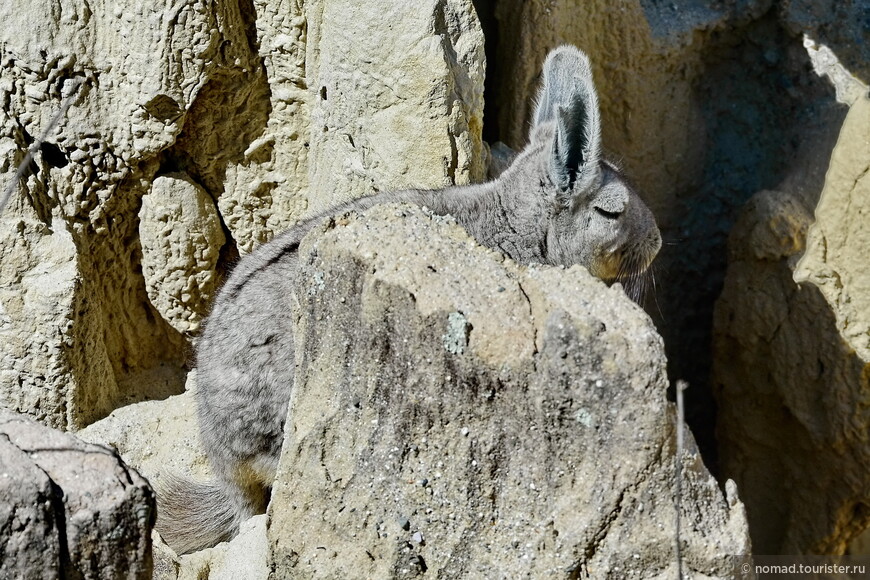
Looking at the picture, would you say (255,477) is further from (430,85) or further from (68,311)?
(430,85)

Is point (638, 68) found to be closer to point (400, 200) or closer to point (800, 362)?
point (800, 362)

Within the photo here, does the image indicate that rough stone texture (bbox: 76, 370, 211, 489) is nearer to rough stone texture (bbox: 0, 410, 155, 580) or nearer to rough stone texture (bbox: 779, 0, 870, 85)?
rough stone texture (bbox: 0, 410, 155, 580)

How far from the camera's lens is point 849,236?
4992 millimetres

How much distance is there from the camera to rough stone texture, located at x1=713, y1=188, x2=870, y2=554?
5078 millimetres

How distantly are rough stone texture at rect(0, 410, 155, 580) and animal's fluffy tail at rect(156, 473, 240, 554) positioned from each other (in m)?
1.68

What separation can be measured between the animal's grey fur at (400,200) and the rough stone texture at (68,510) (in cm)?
125

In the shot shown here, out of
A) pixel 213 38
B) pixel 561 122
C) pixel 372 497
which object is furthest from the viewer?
pixel 213 38

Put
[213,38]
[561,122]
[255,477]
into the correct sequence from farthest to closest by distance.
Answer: [213,38] → [255,477] → [561,122]

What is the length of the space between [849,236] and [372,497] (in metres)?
3.32

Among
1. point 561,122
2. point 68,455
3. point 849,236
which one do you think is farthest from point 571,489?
point 849,236

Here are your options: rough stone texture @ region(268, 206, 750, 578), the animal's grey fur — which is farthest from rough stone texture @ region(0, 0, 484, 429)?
rough stone texture @ region(268, 206, 750, 578)

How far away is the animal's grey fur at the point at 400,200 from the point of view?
142 inches

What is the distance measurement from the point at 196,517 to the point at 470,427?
6.32 feet

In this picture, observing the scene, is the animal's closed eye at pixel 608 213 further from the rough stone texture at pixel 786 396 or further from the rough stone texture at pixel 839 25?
the rough stone texture at pixel 839 25
